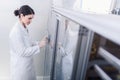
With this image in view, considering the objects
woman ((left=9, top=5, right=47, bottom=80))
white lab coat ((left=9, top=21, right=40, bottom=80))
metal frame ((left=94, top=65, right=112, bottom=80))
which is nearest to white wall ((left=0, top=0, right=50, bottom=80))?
woman ((left=9, top=5, right=47, bottom=80))

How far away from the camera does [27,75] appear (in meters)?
1.93

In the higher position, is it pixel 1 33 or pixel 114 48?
pixel 114 48

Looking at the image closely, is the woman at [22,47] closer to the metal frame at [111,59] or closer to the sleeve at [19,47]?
the sleeve at [19,47]

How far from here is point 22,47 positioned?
175 cm

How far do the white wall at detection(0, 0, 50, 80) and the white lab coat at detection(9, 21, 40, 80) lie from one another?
648 millimetres

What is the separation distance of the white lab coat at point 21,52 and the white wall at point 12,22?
2.13ft

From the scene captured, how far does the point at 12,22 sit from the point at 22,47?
30.7 inches

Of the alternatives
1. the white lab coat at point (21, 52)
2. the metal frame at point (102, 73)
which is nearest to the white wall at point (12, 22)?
the white lab coat at point (21, 52)

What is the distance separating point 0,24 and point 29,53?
83cm

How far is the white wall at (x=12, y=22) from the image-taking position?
2359 millimetres

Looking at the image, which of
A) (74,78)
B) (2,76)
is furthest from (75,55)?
(2,76)

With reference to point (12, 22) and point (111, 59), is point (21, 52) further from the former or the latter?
point (111, 59)

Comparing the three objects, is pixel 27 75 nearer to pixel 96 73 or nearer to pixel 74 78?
pixel 74 78

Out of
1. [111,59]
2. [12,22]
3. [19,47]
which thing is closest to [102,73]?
[111,59]
